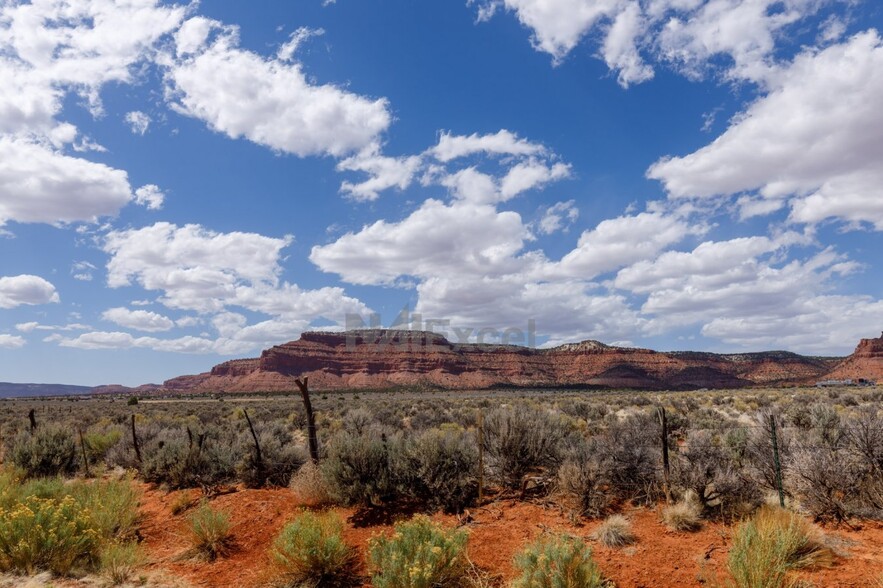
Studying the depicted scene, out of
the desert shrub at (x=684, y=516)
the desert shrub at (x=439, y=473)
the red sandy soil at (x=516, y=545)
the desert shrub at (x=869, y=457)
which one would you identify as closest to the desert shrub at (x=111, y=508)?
the red sandy soil at (x=516, y=545)

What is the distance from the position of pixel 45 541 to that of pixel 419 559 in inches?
239

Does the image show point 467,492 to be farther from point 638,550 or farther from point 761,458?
point 761,458

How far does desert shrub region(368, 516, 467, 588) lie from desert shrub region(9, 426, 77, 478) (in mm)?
13092

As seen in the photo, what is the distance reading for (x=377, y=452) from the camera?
10414 mm

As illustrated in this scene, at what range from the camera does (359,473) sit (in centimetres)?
1005

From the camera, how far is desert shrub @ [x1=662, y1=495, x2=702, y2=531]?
7.66m

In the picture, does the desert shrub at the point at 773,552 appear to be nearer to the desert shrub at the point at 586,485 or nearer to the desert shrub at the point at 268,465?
the desert shrub at the point at 586,485

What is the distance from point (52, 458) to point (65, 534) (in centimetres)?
939

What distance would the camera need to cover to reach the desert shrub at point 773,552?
5.31 m

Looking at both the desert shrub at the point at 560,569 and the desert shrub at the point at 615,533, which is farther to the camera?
the desert shrub at the point at 615,533

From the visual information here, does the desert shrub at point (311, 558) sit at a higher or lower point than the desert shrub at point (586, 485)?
lower

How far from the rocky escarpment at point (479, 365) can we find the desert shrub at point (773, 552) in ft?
390

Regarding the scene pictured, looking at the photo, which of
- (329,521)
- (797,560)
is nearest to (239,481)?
(329,521)

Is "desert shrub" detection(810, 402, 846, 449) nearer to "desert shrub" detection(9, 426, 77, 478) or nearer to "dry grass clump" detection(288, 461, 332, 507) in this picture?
"dry grass clump" detection(288, 461, 332, 507)
